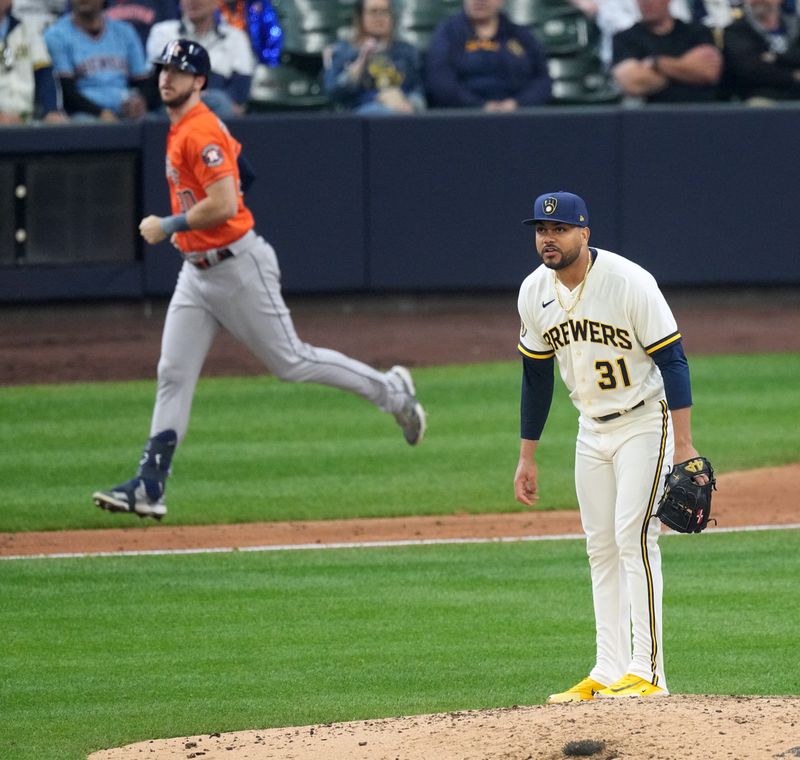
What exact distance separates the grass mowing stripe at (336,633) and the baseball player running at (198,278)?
0.62 metres

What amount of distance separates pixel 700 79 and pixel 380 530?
25.1 ft

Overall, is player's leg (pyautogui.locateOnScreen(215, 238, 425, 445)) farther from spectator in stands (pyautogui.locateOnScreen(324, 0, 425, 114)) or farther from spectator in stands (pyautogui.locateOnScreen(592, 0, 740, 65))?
spectator in stands (pyautogui.locateOnScreen(592, 0, 740, 65))

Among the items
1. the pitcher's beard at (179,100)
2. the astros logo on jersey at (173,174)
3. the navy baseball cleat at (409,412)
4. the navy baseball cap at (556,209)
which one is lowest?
the navy baseball cleat at (409,412)

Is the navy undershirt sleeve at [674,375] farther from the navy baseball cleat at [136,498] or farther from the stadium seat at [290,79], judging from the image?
the stadium seat at [290,79]

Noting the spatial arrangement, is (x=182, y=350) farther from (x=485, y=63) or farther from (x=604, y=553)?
(x=485, y=63)

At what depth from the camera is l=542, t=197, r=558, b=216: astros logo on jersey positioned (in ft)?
18.1

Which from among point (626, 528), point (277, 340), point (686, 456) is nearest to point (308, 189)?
point (277, 340)

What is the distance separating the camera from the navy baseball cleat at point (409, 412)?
379 inches

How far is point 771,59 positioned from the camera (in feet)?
51.1

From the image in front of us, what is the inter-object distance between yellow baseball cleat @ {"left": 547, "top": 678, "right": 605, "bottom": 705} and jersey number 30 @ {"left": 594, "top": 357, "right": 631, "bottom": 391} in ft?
3.21

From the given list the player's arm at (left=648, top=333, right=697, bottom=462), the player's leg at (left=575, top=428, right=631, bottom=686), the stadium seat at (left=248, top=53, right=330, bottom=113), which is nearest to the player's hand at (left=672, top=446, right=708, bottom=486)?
the player's arm at (left=648, top=333, right=697, bottom=462)

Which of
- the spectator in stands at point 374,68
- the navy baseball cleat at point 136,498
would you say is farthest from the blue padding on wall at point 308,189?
the navy baseball cleat at point 136,498

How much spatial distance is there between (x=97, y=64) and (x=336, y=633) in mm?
9031

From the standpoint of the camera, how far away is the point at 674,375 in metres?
5.49
